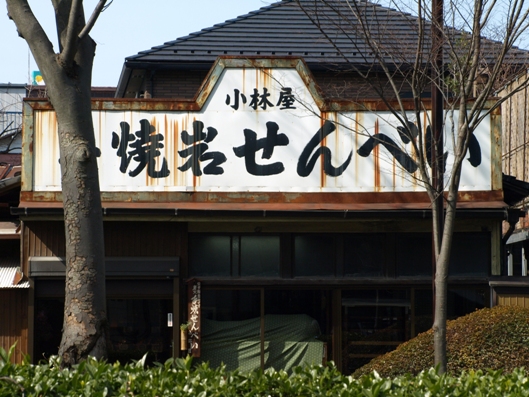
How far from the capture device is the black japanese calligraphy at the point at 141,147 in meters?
14.2

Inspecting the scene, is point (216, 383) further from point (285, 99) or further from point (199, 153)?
point (285, 99)

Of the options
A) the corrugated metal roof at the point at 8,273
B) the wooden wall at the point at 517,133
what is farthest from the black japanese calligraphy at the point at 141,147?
the wooden wall at the point at 517,133

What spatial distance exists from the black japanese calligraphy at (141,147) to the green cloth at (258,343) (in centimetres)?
301

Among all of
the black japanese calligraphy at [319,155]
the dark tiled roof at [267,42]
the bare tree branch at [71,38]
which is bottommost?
the black japanese calligraphy at [319,155]

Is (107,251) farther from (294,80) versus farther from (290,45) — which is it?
(290,45)

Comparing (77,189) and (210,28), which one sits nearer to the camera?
(77,189)

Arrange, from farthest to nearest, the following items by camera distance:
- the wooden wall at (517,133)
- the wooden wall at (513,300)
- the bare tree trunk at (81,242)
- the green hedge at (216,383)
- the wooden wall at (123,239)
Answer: the wooden wall at (517,133), the wooden wall at (123,239), the wooden wall at (513,300), the bare tree trunk at (81,242), the green hedge at (216,383)

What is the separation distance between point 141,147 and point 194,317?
3.26 meters

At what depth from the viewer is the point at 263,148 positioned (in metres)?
14.3

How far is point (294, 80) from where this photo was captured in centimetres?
1448

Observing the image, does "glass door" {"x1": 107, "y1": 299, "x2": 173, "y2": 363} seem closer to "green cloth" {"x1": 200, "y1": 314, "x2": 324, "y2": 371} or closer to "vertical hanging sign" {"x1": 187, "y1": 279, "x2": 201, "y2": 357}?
"vertical hanging sign" {"x1": 187, "y1": 279, "x2": 201, "y2": 357}

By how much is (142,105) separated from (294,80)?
284cm

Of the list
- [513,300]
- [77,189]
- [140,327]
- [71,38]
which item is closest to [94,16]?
[71,38]

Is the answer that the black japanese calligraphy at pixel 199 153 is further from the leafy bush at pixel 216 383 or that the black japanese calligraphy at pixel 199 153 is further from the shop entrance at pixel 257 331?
the leafy bush at pixel 216 383
